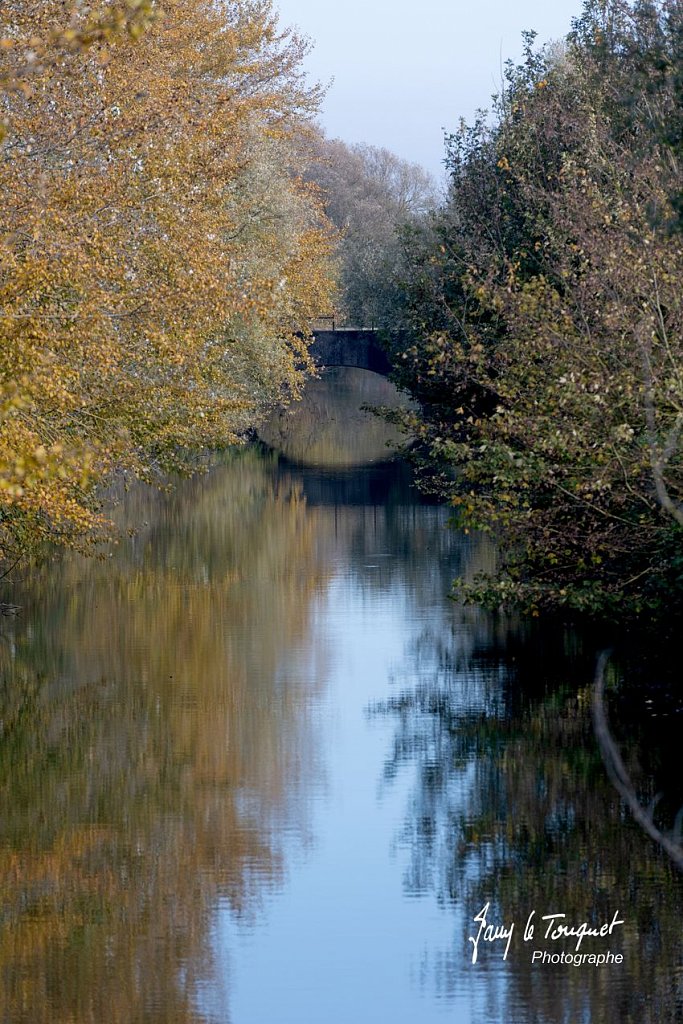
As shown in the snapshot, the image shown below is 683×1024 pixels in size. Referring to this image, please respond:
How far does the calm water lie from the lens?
10109 mm

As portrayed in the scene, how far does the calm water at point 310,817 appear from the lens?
10.1 meters

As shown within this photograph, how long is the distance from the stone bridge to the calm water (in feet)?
123

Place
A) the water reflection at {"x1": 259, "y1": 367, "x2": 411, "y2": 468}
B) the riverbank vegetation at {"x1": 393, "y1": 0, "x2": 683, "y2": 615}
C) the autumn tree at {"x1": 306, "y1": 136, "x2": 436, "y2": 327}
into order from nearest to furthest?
the riverbank vegetation at {"x1": 393, "y1": 0, "x2": 683, "y2": 615}, the water reflection at {"x1": 259, "y1": 367, "x2": 411, "y2": 468}, the autumn tree at {"x1": 306, "y1": 136, "x2": 436, "y2": 327}

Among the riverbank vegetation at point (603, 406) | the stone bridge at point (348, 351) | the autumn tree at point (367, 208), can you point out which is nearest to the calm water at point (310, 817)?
the riverbank vegetation at point (603, 406)

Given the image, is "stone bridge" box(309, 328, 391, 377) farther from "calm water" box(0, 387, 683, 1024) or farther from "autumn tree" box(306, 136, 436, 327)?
"calm water" box(0, 387, 683, 1024)

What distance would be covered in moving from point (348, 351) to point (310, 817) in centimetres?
5039

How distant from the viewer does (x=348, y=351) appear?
63469mm

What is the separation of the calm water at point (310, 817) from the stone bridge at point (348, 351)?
123 ft

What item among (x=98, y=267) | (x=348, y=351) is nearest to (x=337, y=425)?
(x=348, y=351)

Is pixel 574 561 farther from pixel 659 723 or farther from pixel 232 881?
pixel 232 881

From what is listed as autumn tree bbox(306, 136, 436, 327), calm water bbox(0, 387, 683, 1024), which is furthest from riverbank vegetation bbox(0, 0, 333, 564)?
autumn tree bbox(306, 136, 436, 327)

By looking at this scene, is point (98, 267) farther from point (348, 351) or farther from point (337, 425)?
point (337, 425)

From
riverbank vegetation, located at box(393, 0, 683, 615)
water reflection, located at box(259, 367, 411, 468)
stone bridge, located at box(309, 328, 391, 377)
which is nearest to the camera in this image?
riverbank vegetation, located at box(393, 0, 683, 615)

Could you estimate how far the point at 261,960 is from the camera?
10625 mm
